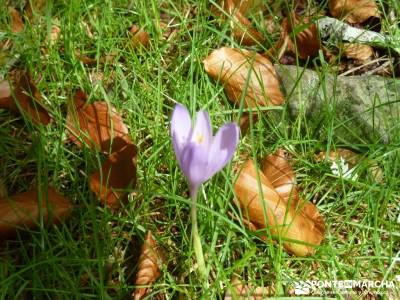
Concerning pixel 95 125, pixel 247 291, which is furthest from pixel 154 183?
pixel 247 291

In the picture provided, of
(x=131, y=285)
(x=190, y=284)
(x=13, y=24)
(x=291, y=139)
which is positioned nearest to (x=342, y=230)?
(x=291, y=139)

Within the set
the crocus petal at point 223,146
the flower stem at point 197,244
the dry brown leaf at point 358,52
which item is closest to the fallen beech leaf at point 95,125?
the flower stem at point 197,244

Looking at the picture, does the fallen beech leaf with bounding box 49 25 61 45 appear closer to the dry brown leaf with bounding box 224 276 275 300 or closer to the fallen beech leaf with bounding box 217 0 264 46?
the fallen beech leaf with bounding box 217 0 264 46

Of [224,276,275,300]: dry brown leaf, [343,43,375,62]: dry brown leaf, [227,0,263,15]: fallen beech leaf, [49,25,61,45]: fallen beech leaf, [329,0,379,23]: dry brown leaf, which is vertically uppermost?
[49,25,61,45]: fallen beech leaf

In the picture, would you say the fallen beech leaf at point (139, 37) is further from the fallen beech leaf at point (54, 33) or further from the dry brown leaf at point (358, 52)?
the dry brown leaf at point (358, 52)

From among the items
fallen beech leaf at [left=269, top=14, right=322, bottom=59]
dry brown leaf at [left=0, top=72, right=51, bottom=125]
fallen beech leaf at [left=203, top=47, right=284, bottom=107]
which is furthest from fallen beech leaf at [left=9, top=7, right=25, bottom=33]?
fallen beech leaf at [left=269, top=14, right=322, bottom=59]

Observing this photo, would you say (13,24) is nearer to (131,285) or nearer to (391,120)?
(131,285)

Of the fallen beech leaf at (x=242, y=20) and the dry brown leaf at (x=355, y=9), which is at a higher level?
the fallen beech leaf at (x=242, y=20)
